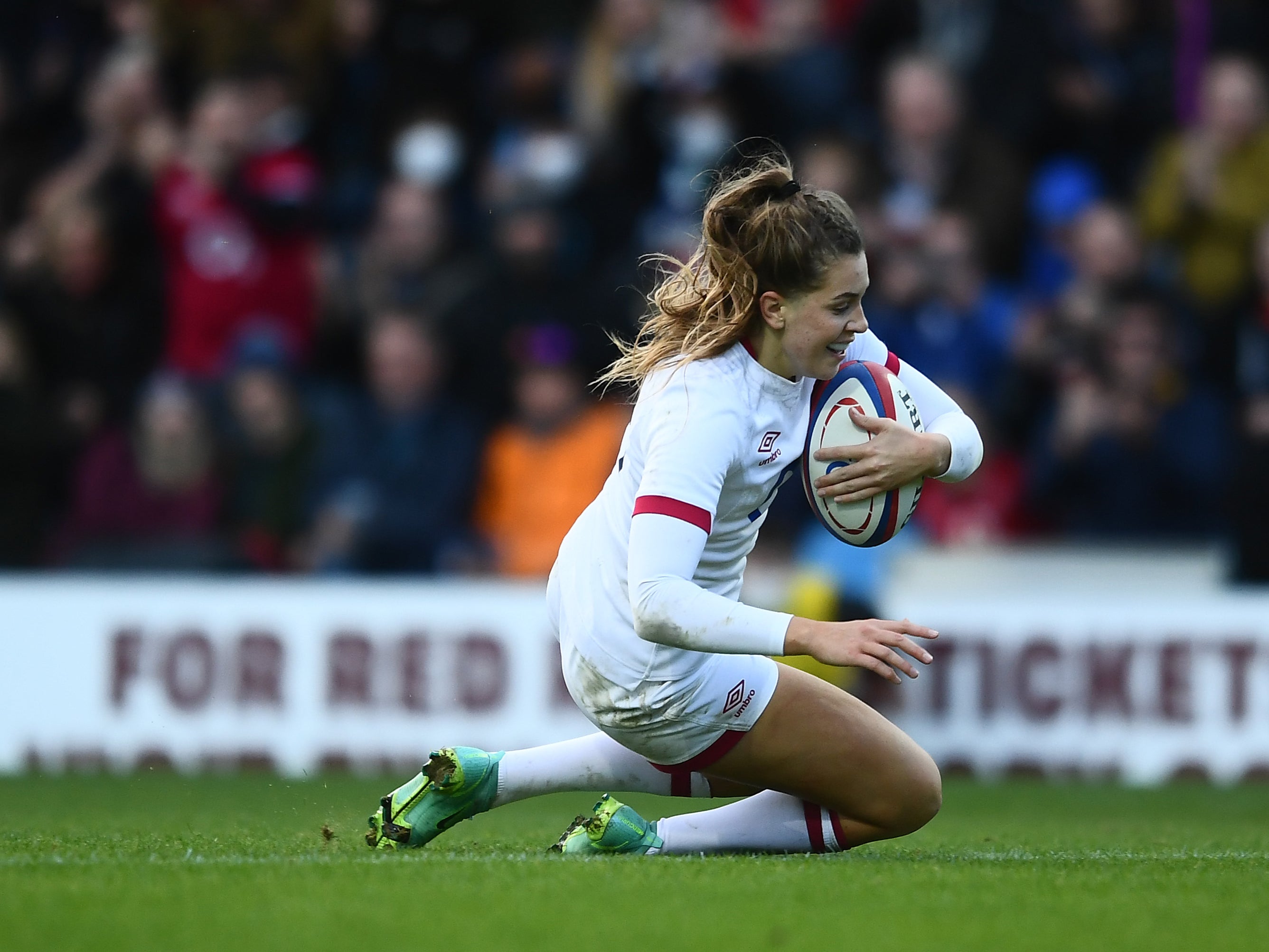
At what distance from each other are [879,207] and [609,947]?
25.4ft

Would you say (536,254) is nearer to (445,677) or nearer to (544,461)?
(544,461)

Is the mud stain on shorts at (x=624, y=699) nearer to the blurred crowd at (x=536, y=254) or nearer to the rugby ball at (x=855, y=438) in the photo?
the rugby ball at (x=855, y=438)

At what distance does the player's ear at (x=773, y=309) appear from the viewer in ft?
16.7

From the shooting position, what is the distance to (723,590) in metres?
5.34

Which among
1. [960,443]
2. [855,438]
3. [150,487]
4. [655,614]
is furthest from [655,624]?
[150,487]

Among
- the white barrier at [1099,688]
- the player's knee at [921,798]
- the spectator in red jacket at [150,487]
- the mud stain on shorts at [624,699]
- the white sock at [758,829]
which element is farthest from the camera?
the spectator in red jacket at [150,487]

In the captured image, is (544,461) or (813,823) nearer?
(813,823)

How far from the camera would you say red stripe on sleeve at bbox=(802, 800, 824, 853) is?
5496 millimetres

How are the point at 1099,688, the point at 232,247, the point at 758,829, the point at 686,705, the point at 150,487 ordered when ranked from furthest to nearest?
1. the point at 232,247
2. the point at 150,487
3. the point at 1099,688
4. the point at 758,829
5. the point at 686,705

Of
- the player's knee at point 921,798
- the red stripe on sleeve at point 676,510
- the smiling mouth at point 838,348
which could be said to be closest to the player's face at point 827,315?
the smiling mouth at point 838,348

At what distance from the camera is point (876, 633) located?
465cm

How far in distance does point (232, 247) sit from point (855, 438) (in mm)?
7054

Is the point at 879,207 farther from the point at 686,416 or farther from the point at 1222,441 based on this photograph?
the point at 686,416

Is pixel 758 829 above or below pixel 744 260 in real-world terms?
below
